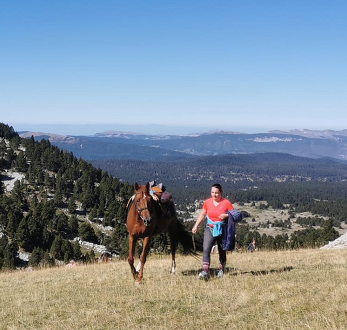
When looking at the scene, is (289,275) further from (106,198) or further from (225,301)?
(106,198)

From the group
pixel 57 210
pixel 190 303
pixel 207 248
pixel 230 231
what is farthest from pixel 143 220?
pixel 57 210

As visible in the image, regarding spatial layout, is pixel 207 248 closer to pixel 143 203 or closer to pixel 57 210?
pixel 143 203

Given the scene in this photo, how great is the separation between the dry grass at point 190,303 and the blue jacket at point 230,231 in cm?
114

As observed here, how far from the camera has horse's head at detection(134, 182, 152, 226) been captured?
39.8 ft

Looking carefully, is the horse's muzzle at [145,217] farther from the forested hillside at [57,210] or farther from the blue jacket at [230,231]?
the forested hillside at [57,210]

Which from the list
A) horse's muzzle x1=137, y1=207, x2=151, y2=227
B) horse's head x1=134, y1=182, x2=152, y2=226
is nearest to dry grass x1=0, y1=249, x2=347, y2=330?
horse's muzzle x1=137, y1=207, x2=151, y2=227

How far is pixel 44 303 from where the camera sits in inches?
422

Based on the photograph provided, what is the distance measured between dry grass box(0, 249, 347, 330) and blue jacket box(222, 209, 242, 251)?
1.14 m

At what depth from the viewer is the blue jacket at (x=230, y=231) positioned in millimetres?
12188

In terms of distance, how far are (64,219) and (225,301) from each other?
386 ft

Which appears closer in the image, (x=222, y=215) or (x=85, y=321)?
(x=85, y=321)

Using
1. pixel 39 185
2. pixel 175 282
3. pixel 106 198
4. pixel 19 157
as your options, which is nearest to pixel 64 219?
pixel 106 198

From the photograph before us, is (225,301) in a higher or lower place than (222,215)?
lower

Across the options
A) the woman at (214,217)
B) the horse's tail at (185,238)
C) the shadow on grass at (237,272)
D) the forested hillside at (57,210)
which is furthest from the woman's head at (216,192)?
the forested hillside at (57,210)
